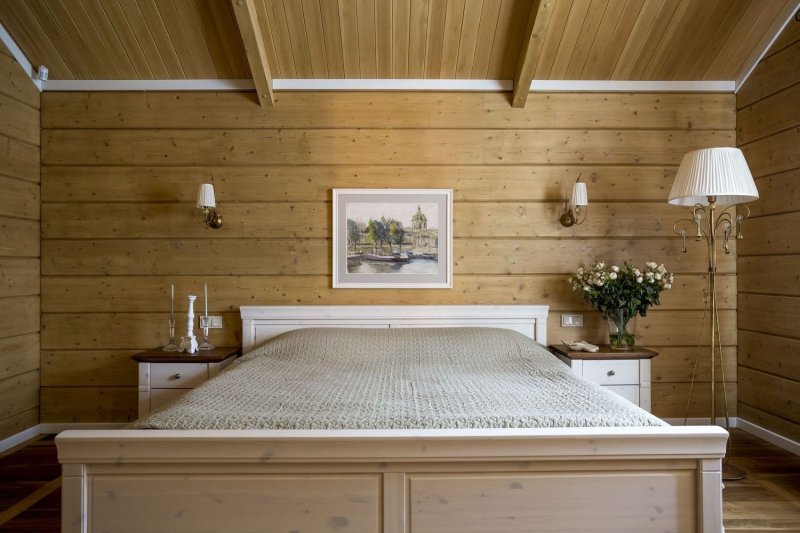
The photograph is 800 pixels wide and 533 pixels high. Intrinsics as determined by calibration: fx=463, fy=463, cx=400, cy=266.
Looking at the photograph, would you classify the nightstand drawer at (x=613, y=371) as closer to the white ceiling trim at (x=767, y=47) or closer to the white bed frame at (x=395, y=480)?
the white bed frame at (x=395, y=480)

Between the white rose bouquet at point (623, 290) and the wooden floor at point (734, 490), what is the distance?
2.89 feet

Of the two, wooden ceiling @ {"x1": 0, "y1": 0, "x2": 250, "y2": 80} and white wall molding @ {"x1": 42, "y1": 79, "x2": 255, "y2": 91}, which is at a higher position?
wooden ceiling @ {"x1": 0, "y1": 0, "x2": 250, "y2": 80}

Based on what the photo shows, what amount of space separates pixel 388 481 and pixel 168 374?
6.20 feet

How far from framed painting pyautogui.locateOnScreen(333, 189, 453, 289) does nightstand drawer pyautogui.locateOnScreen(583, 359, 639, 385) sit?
0.98 m

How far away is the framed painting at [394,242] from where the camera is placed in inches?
119

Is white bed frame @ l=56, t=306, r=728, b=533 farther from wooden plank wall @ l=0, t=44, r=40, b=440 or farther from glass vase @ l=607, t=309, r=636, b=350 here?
wooden plank wall @ l=0, t=44, r=40, b=440

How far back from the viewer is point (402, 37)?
2756 mm

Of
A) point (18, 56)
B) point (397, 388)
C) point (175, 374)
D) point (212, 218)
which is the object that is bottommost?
point (175, 374)

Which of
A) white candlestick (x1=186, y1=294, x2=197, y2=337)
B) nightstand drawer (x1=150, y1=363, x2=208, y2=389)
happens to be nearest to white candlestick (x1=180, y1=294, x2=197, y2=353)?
white candlestick (x1=186, y1=294, x2=197, y2=337)

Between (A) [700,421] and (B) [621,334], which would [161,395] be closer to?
(B) [621,334]

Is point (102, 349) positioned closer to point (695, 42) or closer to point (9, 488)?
point (9, 488)

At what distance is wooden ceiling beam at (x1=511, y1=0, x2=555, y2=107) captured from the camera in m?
2.46

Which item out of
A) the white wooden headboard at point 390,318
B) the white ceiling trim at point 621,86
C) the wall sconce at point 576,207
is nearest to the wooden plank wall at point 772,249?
the white ceiling trim at point 621,86

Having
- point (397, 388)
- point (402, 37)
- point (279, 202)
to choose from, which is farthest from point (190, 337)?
point (402, 37)
